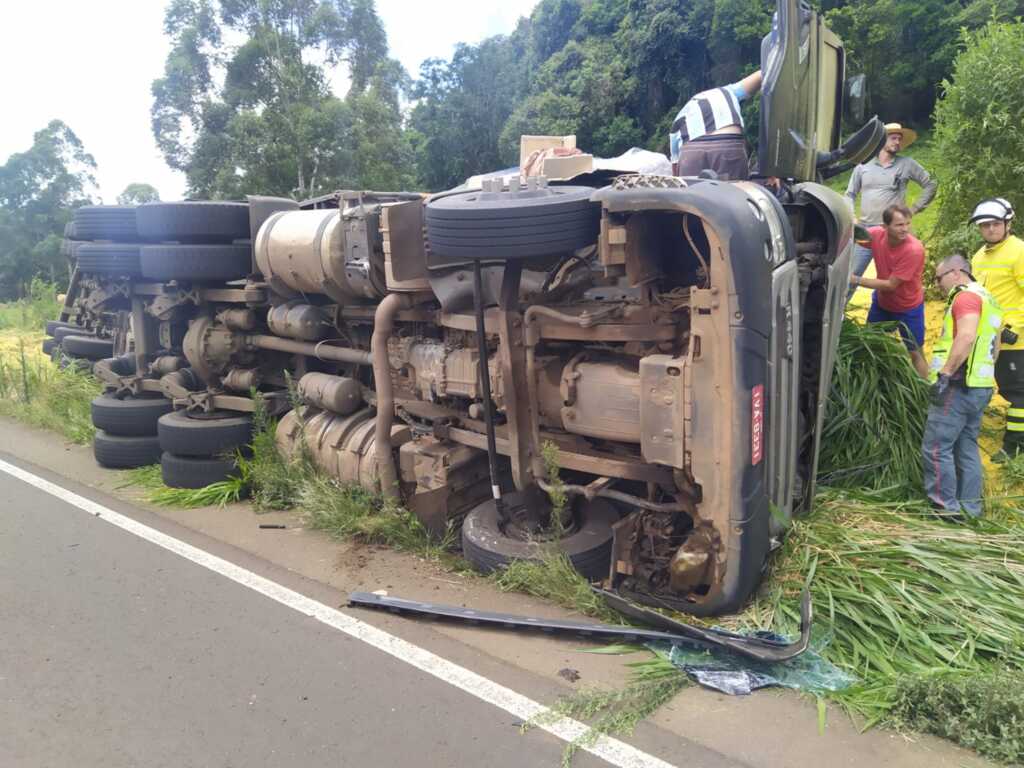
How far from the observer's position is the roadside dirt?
2.85 meters

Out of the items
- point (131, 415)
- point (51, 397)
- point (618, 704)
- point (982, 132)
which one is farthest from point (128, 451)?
point (982, 132)

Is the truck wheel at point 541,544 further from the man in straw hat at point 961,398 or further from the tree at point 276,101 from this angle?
the tree at point 276,101

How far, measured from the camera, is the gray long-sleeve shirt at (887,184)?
7469mm

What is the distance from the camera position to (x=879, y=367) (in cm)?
531

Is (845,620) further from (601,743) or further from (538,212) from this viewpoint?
(538,212)

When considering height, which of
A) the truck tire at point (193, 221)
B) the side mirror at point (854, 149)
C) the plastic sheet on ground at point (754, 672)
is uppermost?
the side mirror at point (854, 149)

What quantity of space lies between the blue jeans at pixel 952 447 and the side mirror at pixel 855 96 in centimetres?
203

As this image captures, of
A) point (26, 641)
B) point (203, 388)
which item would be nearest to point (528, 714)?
point (26, 641)

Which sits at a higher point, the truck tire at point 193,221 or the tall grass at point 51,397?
the truck tire at point 193,221

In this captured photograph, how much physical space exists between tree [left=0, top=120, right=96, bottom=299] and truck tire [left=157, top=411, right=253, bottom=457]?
27963 millimetres

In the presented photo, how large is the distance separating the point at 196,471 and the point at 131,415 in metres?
1.16

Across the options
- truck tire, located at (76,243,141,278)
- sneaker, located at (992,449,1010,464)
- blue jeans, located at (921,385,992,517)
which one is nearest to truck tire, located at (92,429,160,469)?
truck tire, located at (76,243,141,278)

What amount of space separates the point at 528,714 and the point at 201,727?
4.18 ft

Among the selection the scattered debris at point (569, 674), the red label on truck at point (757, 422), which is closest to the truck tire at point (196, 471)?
the scattered debris at point (569, 674)
